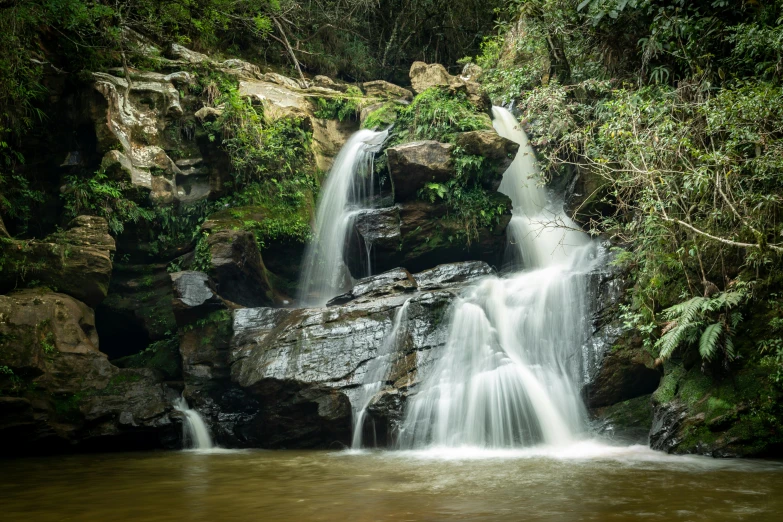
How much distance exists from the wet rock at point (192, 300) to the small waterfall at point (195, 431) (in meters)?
1.68

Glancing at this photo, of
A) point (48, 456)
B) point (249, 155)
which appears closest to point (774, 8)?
point (249, 155)

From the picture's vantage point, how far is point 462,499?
4.70m

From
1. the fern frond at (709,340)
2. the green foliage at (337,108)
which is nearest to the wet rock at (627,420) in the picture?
the fern frond at (709,340)

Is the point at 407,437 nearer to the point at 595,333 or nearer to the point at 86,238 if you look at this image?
the point at 595,333

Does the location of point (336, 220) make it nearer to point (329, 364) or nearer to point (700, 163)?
point (329, 364)

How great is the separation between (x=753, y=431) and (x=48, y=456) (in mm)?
9569

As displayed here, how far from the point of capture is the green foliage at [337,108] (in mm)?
16016

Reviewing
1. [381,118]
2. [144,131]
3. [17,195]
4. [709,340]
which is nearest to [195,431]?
[17,195]

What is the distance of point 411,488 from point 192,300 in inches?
257

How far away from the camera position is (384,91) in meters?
18.7

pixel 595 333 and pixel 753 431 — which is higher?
pixel 595 333

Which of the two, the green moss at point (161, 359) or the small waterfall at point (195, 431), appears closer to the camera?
the small waterfall at point (195, 431)

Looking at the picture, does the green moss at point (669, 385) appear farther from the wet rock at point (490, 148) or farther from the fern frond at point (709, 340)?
the wet rock at point (490, 148)

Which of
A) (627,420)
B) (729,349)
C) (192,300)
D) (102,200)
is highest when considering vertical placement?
(102,200)
